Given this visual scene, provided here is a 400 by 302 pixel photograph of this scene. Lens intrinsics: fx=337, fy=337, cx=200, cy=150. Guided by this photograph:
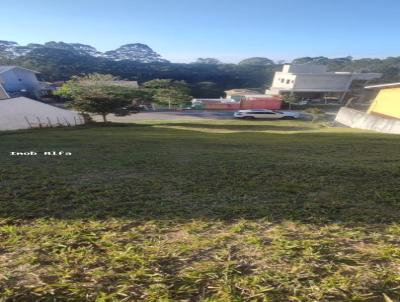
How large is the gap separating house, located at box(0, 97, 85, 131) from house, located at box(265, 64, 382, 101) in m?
40.2

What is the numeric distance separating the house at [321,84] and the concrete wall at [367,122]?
2959 centimetres

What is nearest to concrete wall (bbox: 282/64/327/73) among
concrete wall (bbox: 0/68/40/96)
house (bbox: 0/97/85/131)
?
concrete wall (bbox: 0/68/40/96)

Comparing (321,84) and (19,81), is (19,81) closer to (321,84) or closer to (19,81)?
(19,81)

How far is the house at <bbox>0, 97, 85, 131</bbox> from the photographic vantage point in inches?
700

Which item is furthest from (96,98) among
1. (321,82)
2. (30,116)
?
(321,82)

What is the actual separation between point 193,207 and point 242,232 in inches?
26.7

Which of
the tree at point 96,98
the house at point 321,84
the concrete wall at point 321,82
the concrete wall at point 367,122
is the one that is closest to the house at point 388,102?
the concrete wall at point 367,122

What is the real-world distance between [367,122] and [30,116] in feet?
64.3

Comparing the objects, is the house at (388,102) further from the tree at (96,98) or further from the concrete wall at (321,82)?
the concrete wall at (321,82)

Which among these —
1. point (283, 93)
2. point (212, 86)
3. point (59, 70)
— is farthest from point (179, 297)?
point (59, 70)

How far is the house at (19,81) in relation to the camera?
50275 millimetres

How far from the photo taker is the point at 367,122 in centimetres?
2012

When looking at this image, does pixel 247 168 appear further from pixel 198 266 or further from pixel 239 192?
pixel 198 266

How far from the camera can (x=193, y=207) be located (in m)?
2.98
